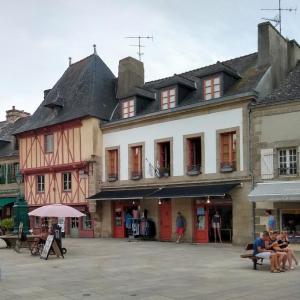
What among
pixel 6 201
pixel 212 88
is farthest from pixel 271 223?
pixel 6 201

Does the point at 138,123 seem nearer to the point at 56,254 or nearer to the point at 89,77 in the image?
the point at 89,77

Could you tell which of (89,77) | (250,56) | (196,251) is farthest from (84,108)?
(196,251)

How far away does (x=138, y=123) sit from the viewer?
79.0ft

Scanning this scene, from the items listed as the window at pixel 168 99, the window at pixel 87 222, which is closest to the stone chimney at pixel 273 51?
the window at pixel 168 99

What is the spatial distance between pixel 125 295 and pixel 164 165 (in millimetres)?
14119

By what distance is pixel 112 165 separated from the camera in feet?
83.9

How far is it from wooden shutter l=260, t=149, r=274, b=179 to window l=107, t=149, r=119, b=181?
321 inches

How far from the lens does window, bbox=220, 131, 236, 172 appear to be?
20328 millimetres

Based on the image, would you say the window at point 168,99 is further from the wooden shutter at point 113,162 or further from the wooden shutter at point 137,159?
the wooden shutter at point 113,162

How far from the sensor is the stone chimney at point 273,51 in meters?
21.0

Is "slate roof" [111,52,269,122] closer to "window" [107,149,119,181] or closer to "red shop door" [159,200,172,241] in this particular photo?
"window" [107,149,119,181]

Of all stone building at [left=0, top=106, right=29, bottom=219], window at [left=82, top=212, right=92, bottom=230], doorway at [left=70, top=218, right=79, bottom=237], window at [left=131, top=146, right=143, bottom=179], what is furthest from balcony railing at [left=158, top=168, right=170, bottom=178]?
stone building at [left=0, top=106, right=29, bottom=219]

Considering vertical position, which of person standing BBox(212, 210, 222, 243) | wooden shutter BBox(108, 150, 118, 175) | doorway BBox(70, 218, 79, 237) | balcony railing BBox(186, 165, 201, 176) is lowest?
doorway BBox(70, 218, 79, 237)

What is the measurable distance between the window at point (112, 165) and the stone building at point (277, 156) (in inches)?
312
